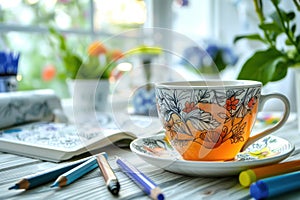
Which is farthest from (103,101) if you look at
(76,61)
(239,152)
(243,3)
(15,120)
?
(243,3)

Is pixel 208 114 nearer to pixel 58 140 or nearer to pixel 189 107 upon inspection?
pixel 189 107

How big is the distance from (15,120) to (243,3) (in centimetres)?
115

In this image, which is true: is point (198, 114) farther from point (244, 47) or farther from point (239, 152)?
point (244, 47)

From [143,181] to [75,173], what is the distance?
0.08 meters

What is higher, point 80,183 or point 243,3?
point 243,3

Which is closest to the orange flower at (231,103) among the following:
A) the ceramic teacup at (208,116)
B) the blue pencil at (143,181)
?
the ceramic teacup at (208,116)

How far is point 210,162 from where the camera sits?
0.40 meters

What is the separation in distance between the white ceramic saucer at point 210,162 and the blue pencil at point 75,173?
0.05 m

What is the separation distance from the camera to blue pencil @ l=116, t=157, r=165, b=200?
351 mm

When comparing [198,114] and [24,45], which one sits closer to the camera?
[198,114]

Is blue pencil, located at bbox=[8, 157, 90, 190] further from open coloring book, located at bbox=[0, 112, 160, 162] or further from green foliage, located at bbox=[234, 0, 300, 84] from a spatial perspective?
green foliage, located at bbox=[234, 0, 300, 84]

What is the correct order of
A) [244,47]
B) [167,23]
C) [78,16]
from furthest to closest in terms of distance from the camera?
[244,47], [167,23], [78,16]

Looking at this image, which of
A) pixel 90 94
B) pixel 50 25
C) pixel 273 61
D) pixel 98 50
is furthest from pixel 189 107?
pixel 50 25

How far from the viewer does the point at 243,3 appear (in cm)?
156
